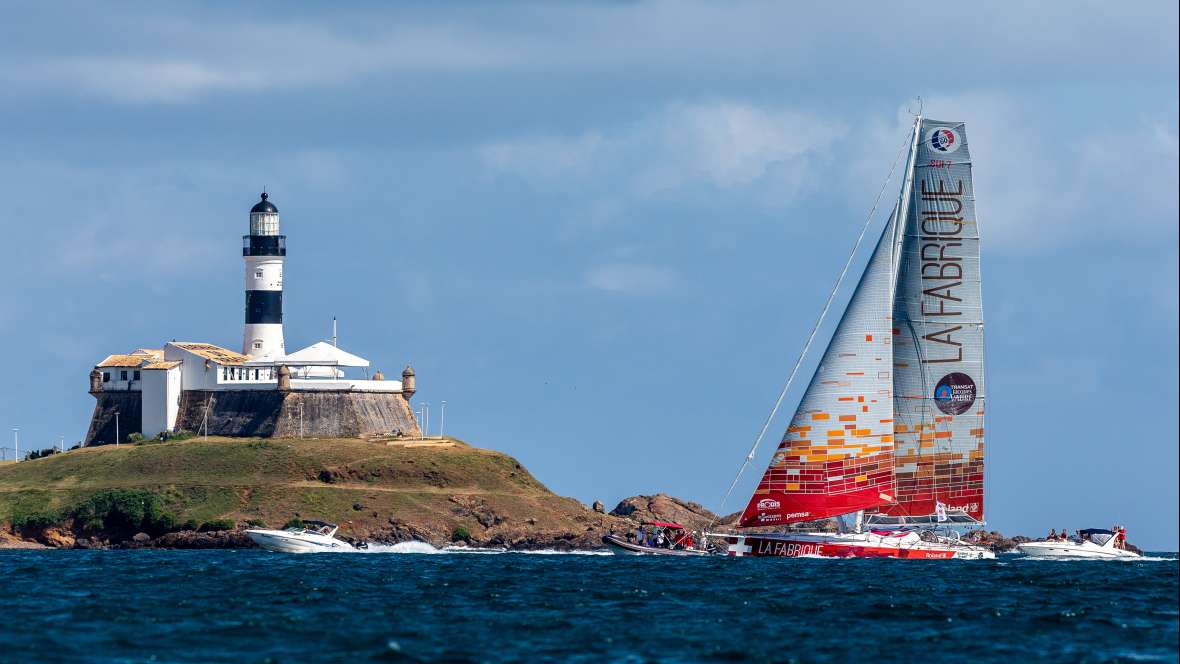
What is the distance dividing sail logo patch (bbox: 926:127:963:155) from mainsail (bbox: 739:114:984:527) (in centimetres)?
4

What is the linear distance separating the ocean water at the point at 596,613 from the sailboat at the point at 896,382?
2.16m

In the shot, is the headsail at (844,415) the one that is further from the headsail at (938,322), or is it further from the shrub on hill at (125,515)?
the shrub on hill at (125,515)

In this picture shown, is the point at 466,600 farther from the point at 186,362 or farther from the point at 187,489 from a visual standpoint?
the point at 186,362

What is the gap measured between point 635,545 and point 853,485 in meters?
13.5

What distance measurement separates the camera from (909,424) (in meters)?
76.8

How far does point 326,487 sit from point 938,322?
153 feet

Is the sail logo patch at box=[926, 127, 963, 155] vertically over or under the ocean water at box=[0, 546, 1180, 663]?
over

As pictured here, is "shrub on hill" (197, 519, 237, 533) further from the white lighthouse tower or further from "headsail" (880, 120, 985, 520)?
"headsail" (880, 120, 985, 520)

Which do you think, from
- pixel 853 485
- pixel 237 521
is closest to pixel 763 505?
pixel 853 485

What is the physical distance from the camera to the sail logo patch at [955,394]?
7619 centimetres

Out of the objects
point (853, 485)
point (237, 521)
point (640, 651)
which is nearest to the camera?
point (640, 651)

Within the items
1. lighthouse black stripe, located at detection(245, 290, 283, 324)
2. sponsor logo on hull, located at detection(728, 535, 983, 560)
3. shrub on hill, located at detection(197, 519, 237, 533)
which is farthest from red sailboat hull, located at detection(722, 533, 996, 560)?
lighthouse black stripe, located at detection(245, 290, 283, 324)

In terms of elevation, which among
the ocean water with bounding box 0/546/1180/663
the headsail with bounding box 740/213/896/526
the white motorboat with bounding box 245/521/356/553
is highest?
the headsail with bounding box 740/213/896/526

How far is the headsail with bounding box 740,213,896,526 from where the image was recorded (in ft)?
245
